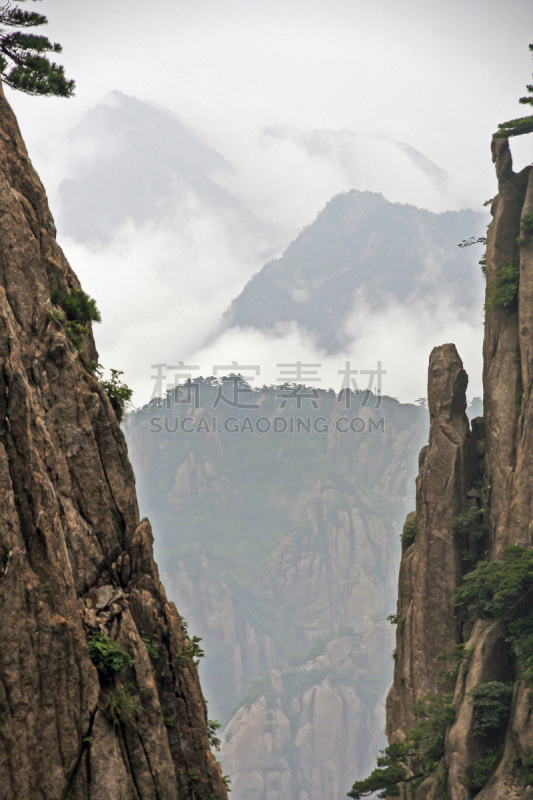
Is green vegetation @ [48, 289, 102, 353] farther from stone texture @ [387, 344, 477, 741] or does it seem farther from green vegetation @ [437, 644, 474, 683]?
green vegetation @ [437, 644, 474, 683]

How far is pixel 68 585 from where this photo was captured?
15898mm

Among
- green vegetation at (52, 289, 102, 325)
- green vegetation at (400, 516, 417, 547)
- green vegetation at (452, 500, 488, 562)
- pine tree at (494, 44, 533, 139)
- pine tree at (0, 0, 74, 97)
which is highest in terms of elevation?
pine tree at (494, 44, 533, 139)

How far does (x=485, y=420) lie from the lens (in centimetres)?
4103

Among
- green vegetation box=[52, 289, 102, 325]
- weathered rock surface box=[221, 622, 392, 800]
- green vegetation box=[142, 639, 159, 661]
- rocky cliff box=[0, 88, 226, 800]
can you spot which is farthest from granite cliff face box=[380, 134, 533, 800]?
weathered rock surface box=[221, 622, 392, 800]

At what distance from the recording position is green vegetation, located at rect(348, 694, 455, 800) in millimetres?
34625

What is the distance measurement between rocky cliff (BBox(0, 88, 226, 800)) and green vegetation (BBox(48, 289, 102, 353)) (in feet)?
0.25

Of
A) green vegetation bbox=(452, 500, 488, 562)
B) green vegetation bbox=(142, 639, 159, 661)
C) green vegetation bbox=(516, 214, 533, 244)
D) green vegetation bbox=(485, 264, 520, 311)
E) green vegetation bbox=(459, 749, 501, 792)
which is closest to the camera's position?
green vegetation bbox=(142, 639, 159, 661)

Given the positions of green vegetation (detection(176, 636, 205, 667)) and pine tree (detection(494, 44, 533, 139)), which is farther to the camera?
pine tree (detection(494, 44, 533, 139))

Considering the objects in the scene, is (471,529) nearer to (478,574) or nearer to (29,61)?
(478,574)

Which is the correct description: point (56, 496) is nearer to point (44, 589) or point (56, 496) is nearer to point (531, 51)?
point (44, 589)

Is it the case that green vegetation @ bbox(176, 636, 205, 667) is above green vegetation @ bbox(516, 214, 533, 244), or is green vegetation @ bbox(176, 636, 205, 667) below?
below

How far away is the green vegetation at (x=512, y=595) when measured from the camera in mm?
32688

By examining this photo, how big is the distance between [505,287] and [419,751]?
86.3 ft

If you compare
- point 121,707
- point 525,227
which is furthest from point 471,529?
point 121,707
